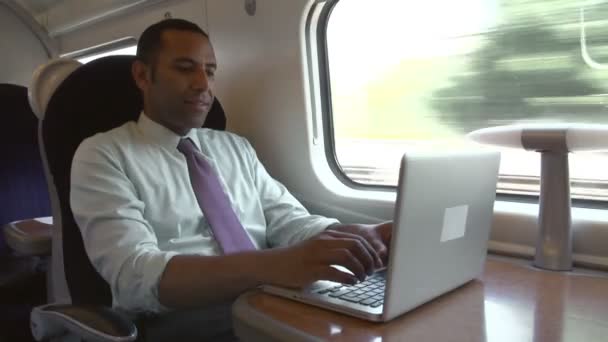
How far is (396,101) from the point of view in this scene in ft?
5.66

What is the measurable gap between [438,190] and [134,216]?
0.69m

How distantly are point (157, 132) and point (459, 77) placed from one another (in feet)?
2.89

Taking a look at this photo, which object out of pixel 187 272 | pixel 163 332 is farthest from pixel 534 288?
pixel 163 332

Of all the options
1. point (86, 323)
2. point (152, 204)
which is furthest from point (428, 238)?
point (152, 204)

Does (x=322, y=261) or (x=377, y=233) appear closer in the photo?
(x=322, y=261)

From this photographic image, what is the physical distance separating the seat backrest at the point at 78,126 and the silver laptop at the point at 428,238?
1.82ft

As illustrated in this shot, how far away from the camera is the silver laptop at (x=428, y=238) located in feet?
2.52

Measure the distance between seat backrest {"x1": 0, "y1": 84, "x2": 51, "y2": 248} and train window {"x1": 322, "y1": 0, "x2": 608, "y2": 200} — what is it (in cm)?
119

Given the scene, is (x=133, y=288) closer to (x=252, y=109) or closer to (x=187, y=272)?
(x=187, y=272)

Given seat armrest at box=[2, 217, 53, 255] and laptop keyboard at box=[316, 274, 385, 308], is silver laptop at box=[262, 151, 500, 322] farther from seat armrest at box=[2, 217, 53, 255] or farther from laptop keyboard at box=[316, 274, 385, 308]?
seat armrest at box=[2, 217, 53, 255]

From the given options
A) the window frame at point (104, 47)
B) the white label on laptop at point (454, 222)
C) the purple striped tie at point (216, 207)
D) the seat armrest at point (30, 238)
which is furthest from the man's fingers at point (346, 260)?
the window frame at point (104, 47)

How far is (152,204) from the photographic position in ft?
4.29

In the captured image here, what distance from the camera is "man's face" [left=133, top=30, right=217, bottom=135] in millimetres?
1445

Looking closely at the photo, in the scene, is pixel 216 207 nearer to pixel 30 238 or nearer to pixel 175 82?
pixel 175 82
